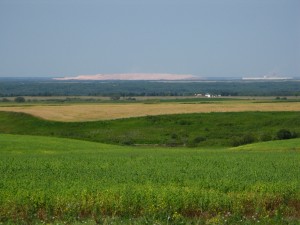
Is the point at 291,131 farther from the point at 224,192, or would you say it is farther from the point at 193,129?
the point at 224,192

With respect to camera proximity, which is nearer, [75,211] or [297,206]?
[75,211]

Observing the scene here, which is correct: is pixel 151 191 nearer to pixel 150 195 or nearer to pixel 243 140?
pixel 150 195

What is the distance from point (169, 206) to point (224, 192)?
2.43m

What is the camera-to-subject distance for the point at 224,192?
16484 mm

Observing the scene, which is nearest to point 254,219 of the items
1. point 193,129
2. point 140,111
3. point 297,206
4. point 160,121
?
point 297,206

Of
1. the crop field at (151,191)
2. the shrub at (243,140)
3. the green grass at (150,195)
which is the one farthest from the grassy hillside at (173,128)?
the green grass at (150,195)

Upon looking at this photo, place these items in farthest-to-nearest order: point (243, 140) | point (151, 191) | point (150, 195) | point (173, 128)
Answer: point (173, 128), point (243, 140), point (151, 191), point (150, 195)

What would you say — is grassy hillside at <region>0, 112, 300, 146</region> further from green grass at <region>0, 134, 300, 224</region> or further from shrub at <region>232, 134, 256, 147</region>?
green grass at <region>0, 134, 300, 224</region>

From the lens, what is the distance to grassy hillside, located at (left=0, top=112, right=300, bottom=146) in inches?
2205

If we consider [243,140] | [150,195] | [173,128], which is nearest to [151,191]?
[150,195]

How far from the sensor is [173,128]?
65.0 metres

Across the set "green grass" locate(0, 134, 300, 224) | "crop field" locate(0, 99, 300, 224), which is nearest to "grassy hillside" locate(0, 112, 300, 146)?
"crop field" locate(0, 99, 300, 224)

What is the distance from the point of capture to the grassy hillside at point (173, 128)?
56.0m

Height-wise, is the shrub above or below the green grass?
below
